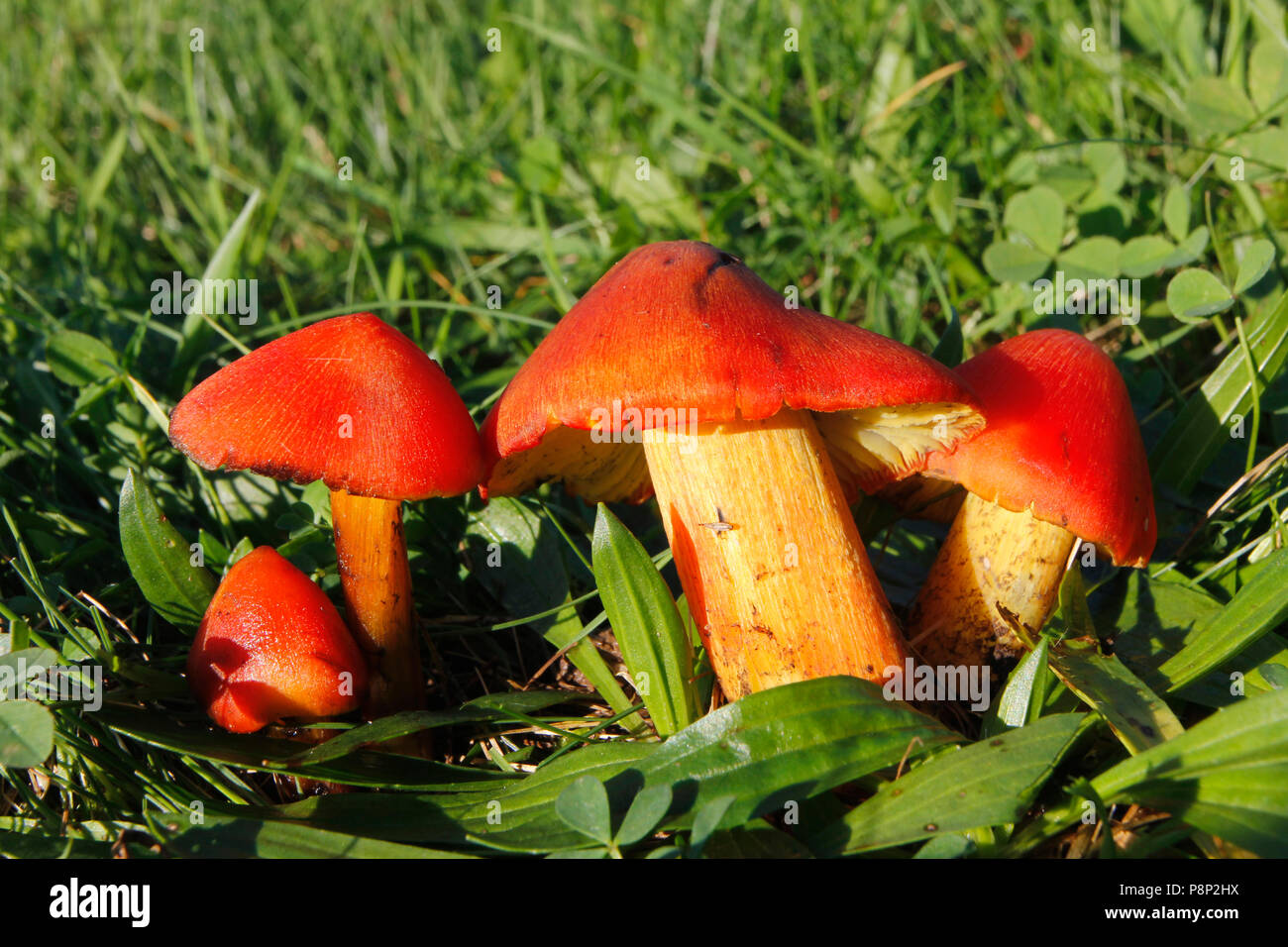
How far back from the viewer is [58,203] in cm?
525

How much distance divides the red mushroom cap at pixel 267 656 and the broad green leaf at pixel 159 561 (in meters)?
0.33

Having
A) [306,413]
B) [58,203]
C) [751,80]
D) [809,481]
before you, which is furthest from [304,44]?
[809,481]

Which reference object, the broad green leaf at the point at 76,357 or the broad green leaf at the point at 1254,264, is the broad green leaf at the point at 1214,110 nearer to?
the broad green leaf at the point at 1254,264

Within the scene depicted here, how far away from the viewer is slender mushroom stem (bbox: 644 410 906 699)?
2553 mm

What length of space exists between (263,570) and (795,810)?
147 centimetres

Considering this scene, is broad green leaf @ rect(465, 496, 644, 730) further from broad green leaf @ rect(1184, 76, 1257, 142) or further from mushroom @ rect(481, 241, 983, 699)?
broad green leaf @ rect(1184, 76, 1257, 142)

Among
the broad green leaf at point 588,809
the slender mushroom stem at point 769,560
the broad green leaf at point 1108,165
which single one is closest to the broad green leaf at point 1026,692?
the slender mushroom stem at point 769,560

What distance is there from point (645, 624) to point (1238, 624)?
5.14ft

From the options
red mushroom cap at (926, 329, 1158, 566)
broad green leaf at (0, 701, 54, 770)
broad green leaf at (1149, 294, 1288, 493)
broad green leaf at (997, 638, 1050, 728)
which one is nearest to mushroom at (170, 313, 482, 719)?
broad green leaf at (0, 701, 54, 770)

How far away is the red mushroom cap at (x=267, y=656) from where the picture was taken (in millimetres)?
2418

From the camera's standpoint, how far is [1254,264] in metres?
3.20

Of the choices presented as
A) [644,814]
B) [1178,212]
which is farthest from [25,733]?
[1178,212]

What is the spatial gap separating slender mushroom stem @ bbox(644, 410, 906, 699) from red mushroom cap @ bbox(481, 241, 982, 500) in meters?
0.24
